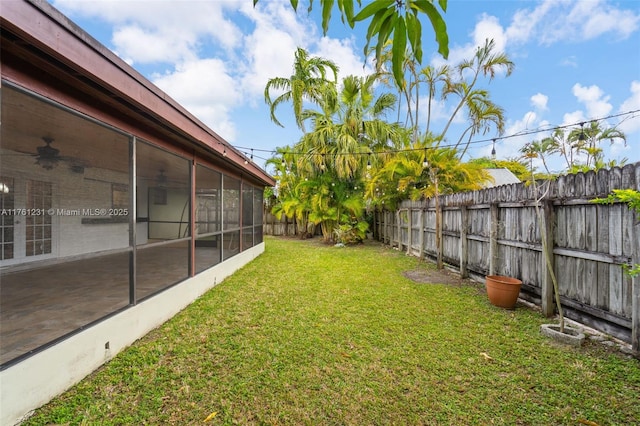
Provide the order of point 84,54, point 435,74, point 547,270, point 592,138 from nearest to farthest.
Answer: point 84,54, point 547,270, point 592,138, point 435,74

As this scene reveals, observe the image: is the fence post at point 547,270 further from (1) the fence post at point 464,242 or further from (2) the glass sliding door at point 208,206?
(2) the glass sliding door at point 208,206

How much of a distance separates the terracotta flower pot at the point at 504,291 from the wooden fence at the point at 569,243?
0.26 metres

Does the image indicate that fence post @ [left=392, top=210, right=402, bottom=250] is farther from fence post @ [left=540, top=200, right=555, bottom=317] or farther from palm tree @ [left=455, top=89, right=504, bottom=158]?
fence post @ [left=540, top=200, right=555, bottom=317]

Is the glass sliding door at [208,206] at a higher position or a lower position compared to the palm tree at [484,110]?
lower

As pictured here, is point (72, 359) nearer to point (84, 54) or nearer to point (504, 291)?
point (84, 54)

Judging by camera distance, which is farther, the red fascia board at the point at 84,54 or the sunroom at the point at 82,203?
the sunroom at the point at 82,203

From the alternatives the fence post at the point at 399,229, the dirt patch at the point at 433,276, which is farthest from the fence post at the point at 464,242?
the fence post at the point at 399,229

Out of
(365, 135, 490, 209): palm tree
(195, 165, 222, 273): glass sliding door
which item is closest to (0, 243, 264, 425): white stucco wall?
(195, 165, 222, 273): glass sliding door

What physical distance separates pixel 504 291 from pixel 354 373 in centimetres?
255

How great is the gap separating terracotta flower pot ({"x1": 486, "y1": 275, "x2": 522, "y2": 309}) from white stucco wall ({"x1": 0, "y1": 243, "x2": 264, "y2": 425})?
13.9 ft

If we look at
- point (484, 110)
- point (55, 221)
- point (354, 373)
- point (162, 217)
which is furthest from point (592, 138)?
point (55, 221)

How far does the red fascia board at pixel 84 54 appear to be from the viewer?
1.44 meters

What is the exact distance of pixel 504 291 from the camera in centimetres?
362

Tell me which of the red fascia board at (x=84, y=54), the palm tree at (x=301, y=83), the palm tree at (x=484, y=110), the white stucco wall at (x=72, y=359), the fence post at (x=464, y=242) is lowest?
the white stucco wall at (x=72, y=359)
